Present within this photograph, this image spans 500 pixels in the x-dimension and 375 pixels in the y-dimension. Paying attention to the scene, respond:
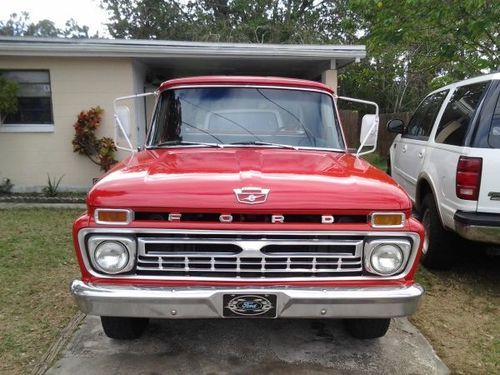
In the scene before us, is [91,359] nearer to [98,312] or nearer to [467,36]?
[98,312]

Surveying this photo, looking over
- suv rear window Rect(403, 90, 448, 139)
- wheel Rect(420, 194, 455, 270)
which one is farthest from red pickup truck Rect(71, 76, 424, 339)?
suv rear window Rect(403, 90, 448, 139)

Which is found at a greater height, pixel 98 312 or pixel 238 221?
pixel 238 221

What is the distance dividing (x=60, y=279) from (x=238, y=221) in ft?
9.88

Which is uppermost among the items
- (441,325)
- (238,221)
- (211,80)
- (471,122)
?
(211,80)

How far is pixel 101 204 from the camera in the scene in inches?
111

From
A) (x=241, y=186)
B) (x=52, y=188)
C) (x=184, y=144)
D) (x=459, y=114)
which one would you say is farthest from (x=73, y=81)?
(x=241, y=186)

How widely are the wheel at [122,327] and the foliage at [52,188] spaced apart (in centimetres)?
661

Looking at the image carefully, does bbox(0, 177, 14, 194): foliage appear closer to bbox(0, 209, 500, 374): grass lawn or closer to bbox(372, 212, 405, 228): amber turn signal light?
bbox(0, 209, 500, 374): grass lawn

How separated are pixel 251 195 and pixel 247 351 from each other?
4.45 feet

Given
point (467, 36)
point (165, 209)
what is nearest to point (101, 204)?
point (165, 209)

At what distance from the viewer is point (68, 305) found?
4.42m

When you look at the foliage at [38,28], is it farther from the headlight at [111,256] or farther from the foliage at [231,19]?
the headlight at [111,256]

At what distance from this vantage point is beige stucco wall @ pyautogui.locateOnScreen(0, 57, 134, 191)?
9.62 metres

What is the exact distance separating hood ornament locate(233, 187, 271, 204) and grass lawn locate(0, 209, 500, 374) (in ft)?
6.27
